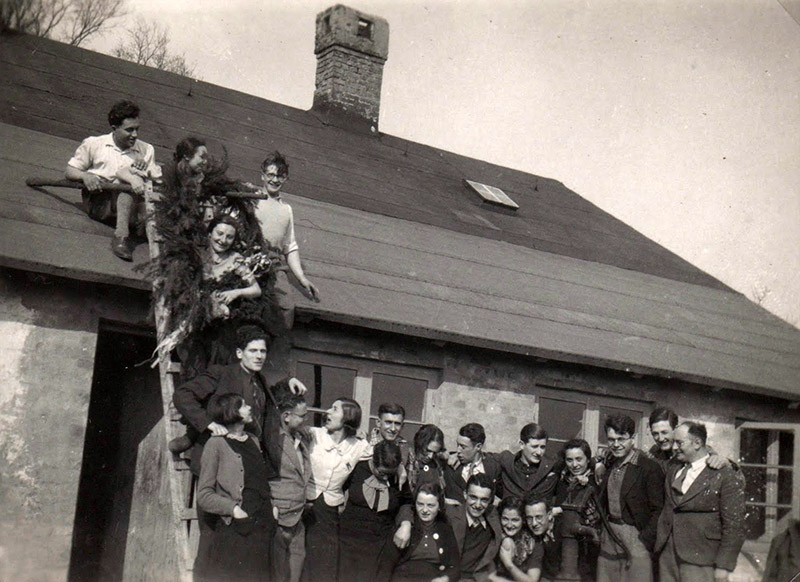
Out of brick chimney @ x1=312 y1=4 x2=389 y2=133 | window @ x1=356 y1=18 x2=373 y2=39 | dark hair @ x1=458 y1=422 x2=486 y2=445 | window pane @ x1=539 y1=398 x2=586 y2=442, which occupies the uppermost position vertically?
window @ x1=356 y1=18 x2=373 y2=39

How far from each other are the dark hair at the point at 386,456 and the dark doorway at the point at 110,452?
9.67 ft

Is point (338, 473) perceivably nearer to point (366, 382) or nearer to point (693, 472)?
point (366, 382)

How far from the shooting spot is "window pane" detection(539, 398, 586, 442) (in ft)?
31.9

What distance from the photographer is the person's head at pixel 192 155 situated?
676 cm

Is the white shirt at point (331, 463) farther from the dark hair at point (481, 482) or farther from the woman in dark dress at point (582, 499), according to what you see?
the woman in dark dress at point (582, 499)

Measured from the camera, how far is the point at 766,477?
11.1 m

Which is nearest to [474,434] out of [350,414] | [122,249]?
[350,414]

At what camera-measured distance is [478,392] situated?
361 inches

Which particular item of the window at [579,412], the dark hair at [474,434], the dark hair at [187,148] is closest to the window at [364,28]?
the window at [579,412]

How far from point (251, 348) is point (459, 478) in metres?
1.91

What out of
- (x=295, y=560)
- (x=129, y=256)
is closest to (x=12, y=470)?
(x=129, y=256)

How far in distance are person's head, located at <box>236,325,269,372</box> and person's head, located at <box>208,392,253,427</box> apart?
1.14 feet

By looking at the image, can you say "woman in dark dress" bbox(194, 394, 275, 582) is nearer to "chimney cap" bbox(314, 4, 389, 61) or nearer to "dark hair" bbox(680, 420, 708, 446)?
"dark hair" bbox(680, 420, 708, 446)

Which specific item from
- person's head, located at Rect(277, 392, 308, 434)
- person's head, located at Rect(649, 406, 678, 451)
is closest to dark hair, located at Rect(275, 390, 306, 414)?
person's head, located at Rect(277, 392, 308, 434)
